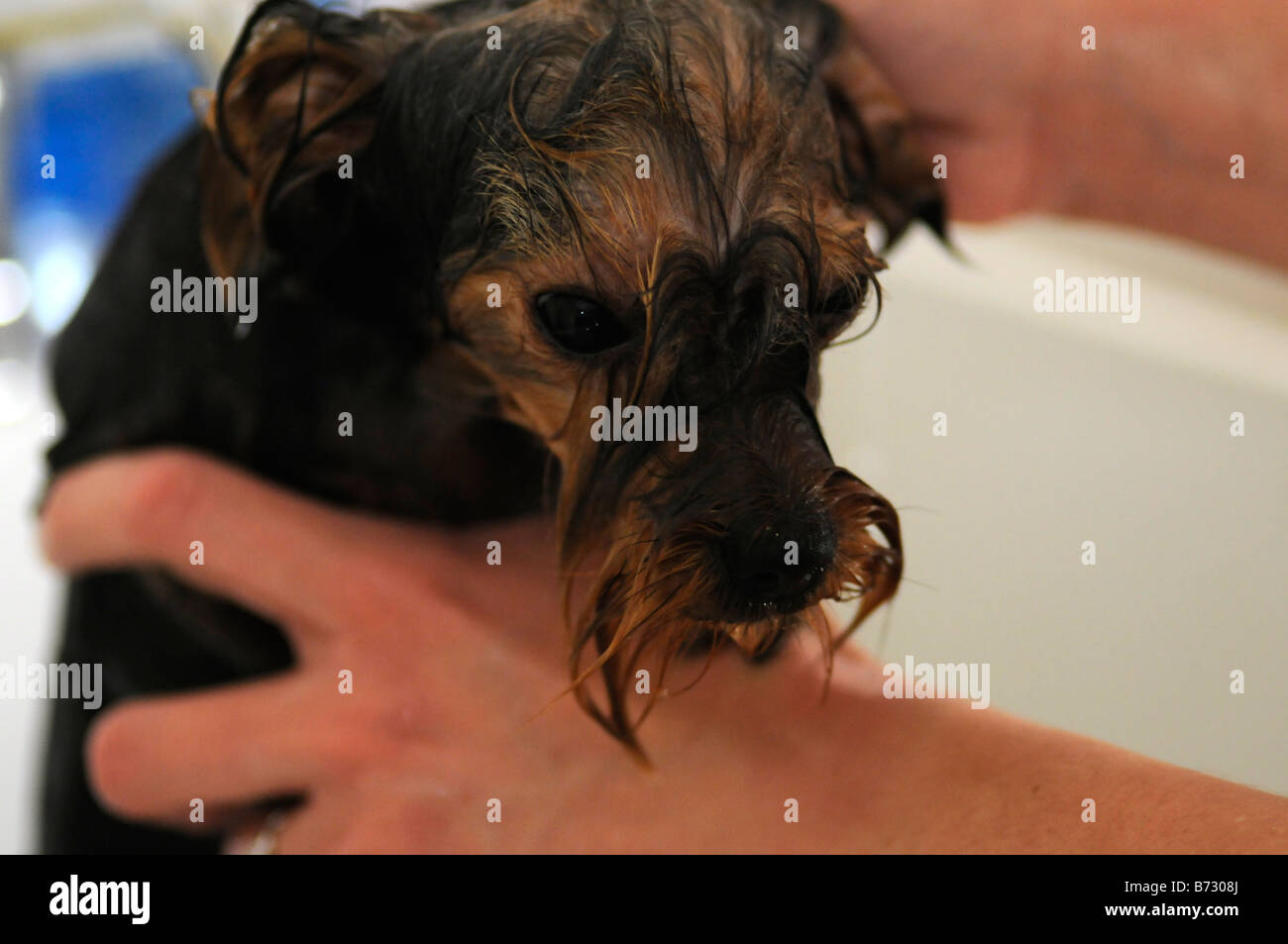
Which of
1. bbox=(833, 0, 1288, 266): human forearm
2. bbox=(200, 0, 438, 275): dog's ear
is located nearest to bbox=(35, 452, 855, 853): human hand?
bbox=(200, 0, 438, 275): dog's ear

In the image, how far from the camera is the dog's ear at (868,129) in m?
1.04

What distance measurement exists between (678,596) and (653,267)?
0.22m

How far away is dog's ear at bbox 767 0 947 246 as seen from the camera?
1.04m

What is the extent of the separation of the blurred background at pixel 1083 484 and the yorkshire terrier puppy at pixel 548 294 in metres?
0.12

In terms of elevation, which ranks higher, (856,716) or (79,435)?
(79,435)

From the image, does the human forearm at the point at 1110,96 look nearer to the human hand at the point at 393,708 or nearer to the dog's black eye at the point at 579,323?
the dog's black eye at the point at 579,323

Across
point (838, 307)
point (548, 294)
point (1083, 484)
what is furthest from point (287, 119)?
point (1083, 484)

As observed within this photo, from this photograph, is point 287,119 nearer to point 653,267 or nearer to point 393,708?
point 653,267

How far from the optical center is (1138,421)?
1.23 metres
